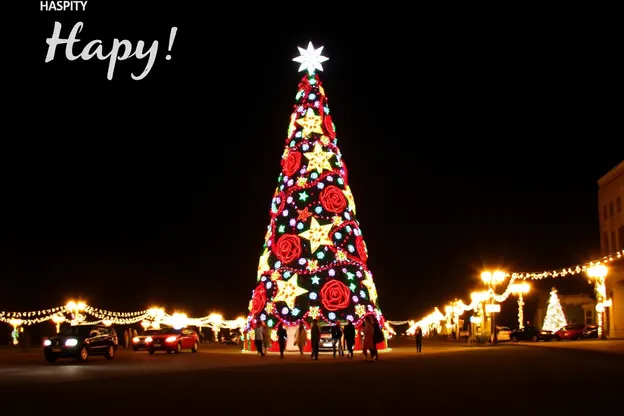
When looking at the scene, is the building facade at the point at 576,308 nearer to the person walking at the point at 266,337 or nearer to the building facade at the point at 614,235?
the building facade at the point at 614,235

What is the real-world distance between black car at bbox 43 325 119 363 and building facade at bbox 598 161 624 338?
109ft

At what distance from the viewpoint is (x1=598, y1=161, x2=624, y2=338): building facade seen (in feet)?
180

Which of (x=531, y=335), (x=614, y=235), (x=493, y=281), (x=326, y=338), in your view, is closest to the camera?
(x=326, y=338)

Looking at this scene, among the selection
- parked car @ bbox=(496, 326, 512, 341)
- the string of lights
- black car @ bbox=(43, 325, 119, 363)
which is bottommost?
black car @ bbox=(43, 325, 119, 363)

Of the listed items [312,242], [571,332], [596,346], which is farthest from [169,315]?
[596,346]

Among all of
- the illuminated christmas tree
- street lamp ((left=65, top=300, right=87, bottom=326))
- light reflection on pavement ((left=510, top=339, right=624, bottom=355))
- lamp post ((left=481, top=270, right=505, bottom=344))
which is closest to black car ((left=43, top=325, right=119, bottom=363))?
the illuminated christmas tree

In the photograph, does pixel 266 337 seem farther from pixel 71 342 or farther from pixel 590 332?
pixel 590 332

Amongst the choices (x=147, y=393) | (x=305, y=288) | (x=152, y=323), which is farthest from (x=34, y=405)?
(x=152, y=323)

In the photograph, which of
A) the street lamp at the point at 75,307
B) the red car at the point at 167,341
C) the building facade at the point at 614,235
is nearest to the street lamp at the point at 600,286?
the building facade at the point at 614,235

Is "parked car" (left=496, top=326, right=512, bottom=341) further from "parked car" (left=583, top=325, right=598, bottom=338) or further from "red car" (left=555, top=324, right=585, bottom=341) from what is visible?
"parked car" (left=583, top=325, right=598, bottom=338)

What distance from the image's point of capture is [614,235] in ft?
193

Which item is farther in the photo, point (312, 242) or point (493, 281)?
point (493, 281)

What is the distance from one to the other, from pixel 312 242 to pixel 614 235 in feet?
98.9

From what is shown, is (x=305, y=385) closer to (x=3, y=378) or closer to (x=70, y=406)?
(x=70, y=406)
